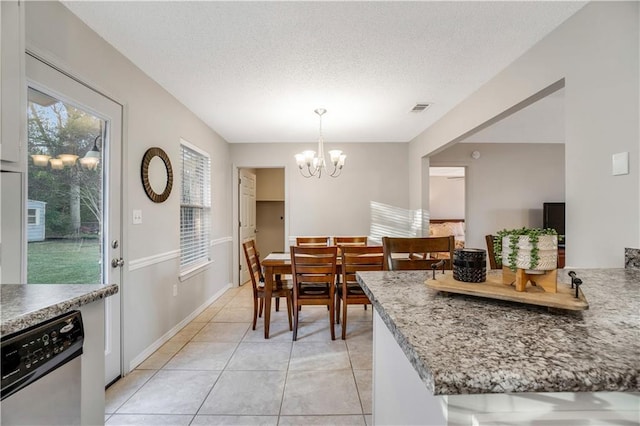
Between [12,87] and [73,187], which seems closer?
[12,87]

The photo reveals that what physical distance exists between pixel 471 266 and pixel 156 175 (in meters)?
2.67

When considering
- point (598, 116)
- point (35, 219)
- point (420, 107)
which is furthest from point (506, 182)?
point (35, 219)

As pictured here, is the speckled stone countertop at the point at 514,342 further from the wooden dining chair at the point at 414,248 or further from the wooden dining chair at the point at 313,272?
the wooden dining chair at the point at 313,272

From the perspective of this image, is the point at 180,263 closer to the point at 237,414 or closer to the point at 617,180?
the point at 237,414

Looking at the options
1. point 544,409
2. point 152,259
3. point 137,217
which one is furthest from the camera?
point 152,259

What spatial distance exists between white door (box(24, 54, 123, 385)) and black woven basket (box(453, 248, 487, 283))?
201 cm

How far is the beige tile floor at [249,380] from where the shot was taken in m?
1.84

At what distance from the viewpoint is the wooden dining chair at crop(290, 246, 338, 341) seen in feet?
9.25

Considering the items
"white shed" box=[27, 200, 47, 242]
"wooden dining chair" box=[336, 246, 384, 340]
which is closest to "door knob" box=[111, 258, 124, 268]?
"white shed" box=[27, 200, 47, 242]

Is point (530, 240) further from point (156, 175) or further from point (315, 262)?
point (156, 175)

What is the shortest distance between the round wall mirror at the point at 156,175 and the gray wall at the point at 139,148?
6 cm

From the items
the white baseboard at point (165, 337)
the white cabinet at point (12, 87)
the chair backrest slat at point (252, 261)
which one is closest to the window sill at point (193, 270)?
the white baseboard at point (165, 337)

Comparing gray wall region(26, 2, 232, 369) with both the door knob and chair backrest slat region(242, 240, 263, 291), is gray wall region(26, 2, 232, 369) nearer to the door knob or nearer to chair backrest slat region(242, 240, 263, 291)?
the door knob

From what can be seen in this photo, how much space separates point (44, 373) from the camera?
2.91 feet
